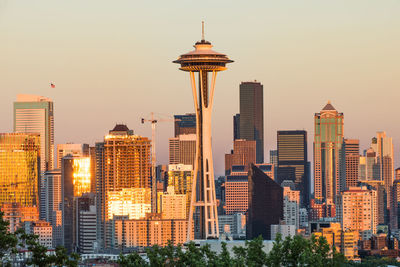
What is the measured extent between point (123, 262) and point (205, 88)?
111382 millimetres

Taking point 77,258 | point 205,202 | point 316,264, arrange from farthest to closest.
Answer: point 205,202 → point 316,264 → point 77,258

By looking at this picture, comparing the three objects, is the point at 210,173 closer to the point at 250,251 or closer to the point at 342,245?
the point at 342,245

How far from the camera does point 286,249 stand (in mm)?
70125

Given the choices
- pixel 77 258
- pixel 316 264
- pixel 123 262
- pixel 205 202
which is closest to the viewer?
pixel 77 258

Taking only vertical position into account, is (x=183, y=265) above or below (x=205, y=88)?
below

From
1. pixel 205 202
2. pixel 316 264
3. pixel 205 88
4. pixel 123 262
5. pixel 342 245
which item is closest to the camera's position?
pixel 123 262

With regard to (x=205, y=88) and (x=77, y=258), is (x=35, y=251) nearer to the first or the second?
(x=77, y=258)

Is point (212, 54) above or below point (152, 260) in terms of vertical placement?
above

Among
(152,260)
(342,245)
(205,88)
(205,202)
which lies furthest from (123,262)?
(342,245)

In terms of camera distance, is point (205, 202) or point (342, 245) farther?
point (342, 245)

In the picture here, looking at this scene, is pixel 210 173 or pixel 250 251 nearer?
pixel 250 251

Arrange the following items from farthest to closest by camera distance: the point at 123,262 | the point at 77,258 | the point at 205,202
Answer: the point at 205,202, the point at 123,262, the point at 77,258

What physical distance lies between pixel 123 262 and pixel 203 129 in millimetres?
113239

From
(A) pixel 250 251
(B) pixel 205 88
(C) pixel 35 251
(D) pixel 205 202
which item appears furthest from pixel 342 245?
(C) pixel 35 251
